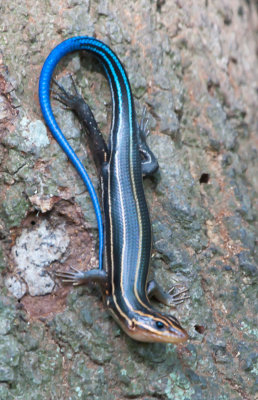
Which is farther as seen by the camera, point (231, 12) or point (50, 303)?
point (231, 12)

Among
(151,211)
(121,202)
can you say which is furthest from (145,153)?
Result: (121,202)

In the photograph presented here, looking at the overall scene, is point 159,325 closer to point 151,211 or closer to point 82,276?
point 82,276

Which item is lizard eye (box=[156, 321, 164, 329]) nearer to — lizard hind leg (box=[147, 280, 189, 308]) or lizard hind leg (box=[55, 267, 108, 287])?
lizard hind leg (box=[147, 280, 189, 308])

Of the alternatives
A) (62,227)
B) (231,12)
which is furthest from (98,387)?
(231,12)

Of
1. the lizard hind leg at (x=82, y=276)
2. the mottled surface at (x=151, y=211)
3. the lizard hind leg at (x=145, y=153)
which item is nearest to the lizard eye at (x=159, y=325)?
the mottled surface at (x=151, y=211)

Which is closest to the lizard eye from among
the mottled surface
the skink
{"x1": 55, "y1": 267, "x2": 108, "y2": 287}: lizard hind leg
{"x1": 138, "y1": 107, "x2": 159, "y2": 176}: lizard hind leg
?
the skink

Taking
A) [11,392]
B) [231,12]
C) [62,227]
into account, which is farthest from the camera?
[231,12]

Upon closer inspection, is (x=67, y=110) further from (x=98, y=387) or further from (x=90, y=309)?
(x=98, y=387)

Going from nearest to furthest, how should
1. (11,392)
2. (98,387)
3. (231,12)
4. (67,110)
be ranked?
(11,392) → (98,387) → (67,110) → (231,12)
